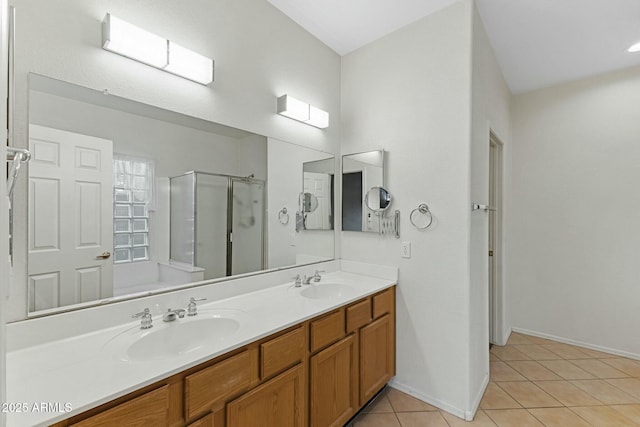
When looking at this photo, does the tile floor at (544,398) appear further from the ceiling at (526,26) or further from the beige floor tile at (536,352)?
the ceiling at (526,26)

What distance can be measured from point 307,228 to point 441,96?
4.47 ft

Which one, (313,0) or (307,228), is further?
(307,228)

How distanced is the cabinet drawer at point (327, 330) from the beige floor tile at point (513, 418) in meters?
1.22

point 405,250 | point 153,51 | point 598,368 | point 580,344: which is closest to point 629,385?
point 598,368

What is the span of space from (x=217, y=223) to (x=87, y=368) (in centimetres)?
95

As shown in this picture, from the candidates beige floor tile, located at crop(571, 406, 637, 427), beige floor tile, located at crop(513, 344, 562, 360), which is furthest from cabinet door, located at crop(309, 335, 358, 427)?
beige floor tile, located at crop(513, 344, 562, 360)

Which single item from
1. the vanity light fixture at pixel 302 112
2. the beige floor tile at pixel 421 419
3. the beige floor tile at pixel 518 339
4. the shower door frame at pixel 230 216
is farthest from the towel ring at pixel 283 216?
the beige floor tile at pixel 518 339

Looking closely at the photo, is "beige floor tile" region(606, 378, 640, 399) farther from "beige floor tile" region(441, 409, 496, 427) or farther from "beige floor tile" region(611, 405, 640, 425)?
"beige floor tile" region(441, 409, 496, 427)

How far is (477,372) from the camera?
6.81ft

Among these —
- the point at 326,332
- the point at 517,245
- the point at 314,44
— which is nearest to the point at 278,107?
the point at 314,44

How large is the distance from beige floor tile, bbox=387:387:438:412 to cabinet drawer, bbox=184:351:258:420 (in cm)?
134

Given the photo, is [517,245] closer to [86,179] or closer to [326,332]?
[326,332]

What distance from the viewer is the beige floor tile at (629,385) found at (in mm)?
2201

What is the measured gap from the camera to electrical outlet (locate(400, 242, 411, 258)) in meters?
2.17
